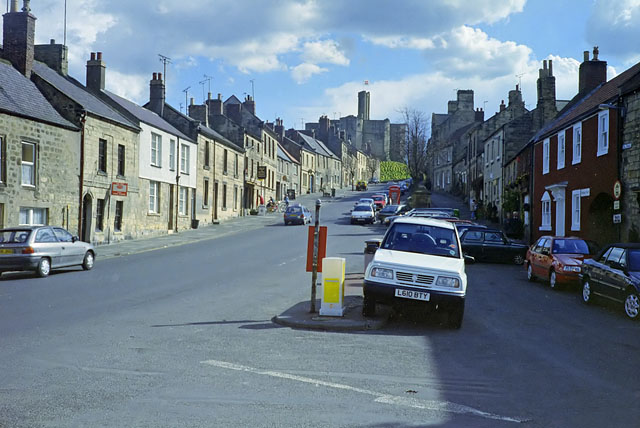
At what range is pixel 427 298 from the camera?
10508 millimetres

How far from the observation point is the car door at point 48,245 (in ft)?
59.1

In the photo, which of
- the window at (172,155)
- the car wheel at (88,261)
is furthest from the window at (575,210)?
the window at (172,155)

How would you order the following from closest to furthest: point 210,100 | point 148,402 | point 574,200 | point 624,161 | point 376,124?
point 148,402 < point 624,161 < point 574,200 < point 210,100 < point 376,124

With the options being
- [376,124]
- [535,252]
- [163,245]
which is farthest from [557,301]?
[376,124]

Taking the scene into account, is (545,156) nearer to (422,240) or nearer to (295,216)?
(295,216)

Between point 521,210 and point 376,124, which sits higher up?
point 376,124

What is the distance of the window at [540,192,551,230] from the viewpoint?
3002cm

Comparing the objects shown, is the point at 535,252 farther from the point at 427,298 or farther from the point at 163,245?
the point at 163,245

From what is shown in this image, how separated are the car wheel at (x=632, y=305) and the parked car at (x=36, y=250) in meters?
15.4

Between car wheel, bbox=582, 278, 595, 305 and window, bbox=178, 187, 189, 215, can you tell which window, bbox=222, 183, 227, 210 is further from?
car wheel, bbox=582, 278, 595, 305

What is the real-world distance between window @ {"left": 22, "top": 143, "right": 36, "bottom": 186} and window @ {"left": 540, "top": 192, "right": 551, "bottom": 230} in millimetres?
23670

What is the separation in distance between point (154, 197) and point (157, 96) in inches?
451

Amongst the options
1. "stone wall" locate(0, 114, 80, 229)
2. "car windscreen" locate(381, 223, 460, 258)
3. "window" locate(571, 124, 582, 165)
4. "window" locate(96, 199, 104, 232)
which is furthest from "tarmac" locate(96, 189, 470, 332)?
"window" locate(571, 124, 582, 165)

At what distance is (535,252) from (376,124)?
440 ft
